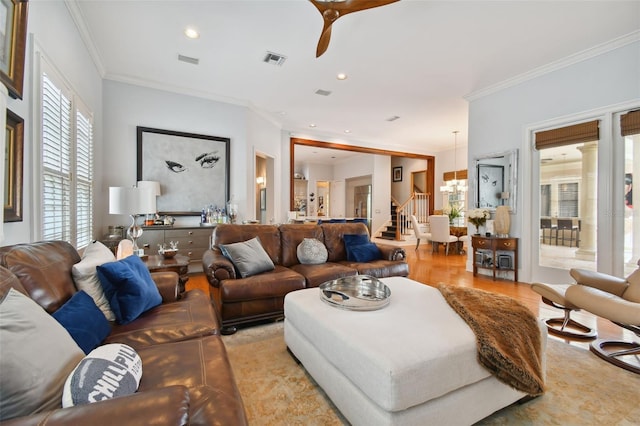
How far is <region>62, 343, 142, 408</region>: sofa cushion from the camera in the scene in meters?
0.83

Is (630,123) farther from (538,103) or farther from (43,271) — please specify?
(43,271)

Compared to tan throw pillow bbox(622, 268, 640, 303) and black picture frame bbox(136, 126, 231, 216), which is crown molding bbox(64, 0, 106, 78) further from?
tan throw pillow bbox(622, 268, 640, 303)

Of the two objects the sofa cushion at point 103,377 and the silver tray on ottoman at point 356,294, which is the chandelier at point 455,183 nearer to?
the silver tray on ottoman at point 356,294

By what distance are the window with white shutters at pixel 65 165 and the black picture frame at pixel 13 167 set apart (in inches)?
14.7

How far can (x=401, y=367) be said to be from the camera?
3.94 ft

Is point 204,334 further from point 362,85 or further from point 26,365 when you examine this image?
point 362,85

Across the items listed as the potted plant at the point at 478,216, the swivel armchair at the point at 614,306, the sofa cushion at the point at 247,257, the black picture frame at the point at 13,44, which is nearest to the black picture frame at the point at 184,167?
the sofa cushion at the point at 247,257

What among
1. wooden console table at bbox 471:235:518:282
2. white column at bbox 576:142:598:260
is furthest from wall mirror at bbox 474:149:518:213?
white column at bbox 576:142:598:260

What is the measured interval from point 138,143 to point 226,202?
1.60 m

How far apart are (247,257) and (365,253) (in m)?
1.52

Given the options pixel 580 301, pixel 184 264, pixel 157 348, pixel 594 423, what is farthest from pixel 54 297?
pixel 580 301

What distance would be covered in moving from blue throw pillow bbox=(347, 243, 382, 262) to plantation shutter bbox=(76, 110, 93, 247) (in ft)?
10.1

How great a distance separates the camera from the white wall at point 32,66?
6.42ft

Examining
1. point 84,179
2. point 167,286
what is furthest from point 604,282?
point 84,179
